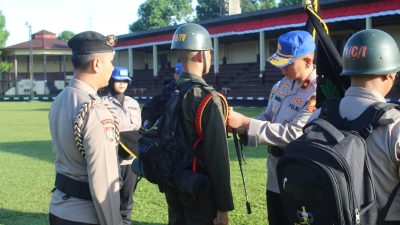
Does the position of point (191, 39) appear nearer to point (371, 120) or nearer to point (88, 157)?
point (88, 157)

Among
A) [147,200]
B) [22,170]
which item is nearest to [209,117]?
[147,200]

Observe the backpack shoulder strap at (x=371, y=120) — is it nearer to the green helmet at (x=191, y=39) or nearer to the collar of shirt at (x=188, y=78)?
the collar of shirt at (x=188, y=78)

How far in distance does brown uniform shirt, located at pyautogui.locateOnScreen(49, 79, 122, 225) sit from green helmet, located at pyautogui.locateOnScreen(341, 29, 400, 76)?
52.5 inches

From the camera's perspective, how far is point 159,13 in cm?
6950

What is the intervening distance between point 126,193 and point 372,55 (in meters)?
3.66

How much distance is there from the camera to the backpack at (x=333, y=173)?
2074 millimetres

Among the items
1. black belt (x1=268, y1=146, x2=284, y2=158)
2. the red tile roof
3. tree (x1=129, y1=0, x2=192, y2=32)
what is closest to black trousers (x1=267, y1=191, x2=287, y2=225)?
black belt (x1=268, y1=146, x2=284, y2=158)

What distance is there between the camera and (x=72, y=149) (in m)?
2.74

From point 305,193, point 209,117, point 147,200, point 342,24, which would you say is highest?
point 342,24

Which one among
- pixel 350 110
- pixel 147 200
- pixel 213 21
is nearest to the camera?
pixel 350 110

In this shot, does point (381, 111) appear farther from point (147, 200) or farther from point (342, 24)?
point (342, 24)

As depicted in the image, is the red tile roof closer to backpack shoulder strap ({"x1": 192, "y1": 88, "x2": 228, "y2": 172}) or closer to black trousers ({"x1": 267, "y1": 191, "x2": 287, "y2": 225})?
black trousers ({"x1": 267, "y1": 191, "x2": 287, "y2": 225})

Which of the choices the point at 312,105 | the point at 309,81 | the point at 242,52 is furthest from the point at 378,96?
the point at 242,52

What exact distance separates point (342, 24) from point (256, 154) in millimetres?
17976
